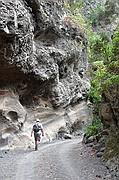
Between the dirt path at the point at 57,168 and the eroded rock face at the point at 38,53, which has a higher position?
the eroded rock face at the point at 38,53

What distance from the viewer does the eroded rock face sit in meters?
16.4

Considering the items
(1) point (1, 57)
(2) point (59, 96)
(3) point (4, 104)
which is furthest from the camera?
(2) point (59, 96)

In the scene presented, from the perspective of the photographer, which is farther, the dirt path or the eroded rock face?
the eroded rock face

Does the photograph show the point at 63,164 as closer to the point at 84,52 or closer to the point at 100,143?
the point at 100,143

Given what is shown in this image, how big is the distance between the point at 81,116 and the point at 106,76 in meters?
18.3

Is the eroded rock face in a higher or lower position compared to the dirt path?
higher

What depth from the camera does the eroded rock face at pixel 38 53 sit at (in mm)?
16359

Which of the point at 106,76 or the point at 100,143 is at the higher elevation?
the point at 106,76

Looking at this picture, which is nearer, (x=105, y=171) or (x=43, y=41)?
(x=105, y=171)

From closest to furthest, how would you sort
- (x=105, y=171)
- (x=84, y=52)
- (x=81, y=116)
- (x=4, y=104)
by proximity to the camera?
(x=105, y=171) → (x=4, y=104) → (x=81, y=116) → (x=84, y=52)

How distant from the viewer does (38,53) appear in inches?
807

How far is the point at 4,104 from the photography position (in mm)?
18125

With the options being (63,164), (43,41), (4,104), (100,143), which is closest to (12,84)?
(4,104)

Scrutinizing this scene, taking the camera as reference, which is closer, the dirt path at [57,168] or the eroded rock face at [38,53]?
the dirt path at [57,168]
